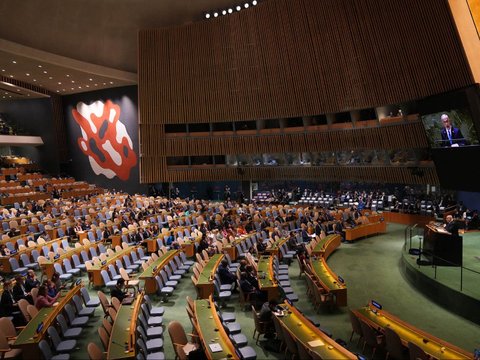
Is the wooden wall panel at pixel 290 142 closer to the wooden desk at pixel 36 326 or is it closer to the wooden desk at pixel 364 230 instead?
the wooden desk at pixel 364 230

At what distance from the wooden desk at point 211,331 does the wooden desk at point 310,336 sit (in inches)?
38.4

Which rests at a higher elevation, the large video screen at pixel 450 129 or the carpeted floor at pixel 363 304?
the large video screen at pixel 450 129

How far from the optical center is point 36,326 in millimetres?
6562

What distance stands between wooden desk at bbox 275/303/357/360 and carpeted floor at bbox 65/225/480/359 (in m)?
0.63

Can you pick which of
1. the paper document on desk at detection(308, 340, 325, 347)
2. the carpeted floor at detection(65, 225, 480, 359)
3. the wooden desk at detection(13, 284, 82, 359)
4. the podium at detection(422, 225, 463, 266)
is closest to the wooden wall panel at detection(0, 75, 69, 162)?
the carpeted floor at detection(65, 225, 480, 359)

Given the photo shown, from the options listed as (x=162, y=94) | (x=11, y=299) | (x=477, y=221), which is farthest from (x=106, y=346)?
(x=162, y=94)

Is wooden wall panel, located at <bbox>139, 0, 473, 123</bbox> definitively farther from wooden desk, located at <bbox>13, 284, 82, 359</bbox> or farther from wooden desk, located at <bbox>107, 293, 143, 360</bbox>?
wooden desk, located at <bbox>13, 284, 82, 359</bbox>

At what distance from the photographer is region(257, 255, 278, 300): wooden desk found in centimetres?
857

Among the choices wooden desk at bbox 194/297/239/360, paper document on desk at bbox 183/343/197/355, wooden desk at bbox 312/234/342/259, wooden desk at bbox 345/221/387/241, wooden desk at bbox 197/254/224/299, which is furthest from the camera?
wooden desk at bbox 345/221/387/241

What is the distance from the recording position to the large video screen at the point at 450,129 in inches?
432

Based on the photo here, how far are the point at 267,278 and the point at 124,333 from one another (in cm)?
378

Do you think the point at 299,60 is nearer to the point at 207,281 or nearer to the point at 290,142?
the point at 290,142

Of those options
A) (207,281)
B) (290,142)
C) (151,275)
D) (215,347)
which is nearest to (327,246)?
(207,281)

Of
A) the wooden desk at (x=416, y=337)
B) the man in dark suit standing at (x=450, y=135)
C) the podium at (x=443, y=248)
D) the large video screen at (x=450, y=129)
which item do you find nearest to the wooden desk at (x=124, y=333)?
the wooden desk at (x=416, y=337)
